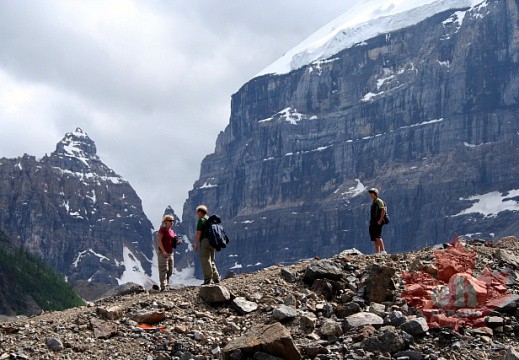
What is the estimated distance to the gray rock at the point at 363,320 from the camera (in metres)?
18.7

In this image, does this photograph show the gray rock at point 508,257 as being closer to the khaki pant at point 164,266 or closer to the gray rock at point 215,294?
the gray rock at point 215,294

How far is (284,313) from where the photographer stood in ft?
64.7

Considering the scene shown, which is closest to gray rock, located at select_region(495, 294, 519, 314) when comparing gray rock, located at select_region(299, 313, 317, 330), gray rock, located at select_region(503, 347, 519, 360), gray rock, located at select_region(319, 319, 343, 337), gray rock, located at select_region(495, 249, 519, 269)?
gray rock, located at select_region(503, 347, 519, 360)

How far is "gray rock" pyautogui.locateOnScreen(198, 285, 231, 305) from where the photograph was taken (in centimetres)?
2134

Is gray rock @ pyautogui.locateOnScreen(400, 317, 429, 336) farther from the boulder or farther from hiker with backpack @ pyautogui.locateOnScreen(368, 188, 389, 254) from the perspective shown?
hiker with backpack @ pyautogui.locateOnScreen(368, 188, 389, 254)

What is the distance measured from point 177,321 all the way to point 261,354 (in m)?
3.54

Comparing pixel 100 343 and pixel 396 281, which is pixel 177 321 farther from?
pixel 396 281

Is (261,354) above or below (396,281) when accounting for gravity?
below

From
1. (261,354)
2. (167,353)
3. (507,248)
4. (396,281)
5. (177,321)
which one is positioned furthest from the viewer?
(507,248)

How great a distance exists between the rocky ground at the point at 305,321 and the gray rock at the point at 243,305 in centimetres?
2

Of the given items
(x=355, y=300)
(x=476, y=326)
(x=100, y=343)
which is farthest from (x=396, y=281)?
(x=100, y=343)

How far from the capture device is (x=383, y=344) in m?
17.4

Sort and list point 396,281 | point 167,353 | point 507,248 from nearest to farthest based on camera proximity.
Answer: point 167,353, point 396,281, point 507,248

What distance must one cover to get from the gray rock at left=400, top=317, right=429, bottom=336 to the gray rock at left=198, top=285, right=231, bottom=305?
4.91 m
